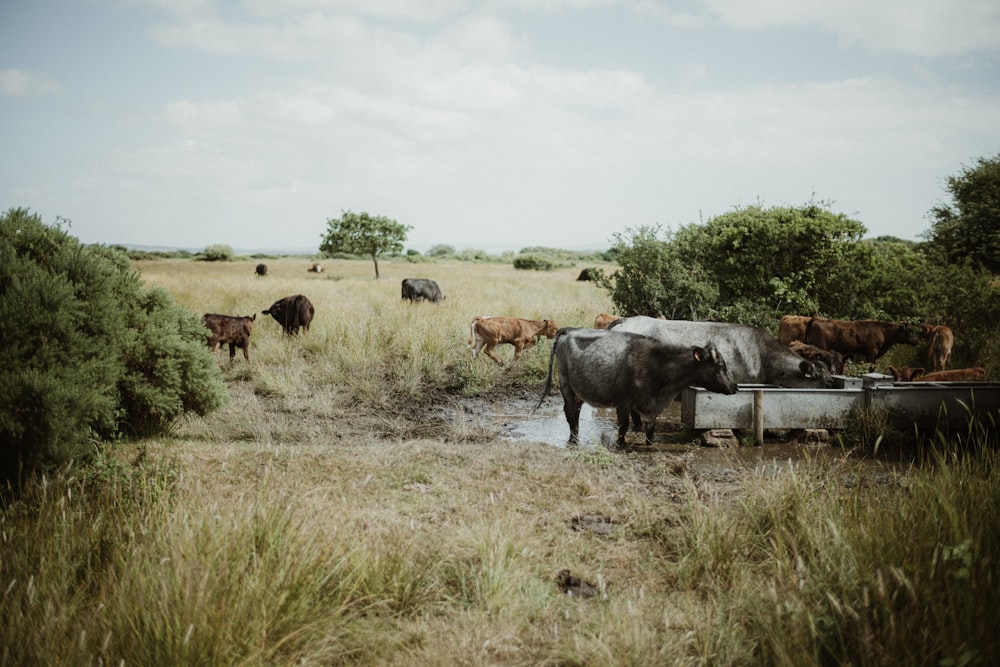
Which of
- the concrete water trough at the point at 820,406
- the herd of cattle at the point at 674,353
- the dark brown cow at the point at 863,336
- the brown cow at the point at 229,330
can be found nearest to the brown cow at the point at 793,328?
the herd of cattle at the point at 674,353

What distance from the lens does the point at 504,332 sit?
1303cm

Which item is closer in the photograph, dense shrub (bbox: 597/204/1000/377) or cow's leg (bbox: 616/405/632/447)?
cow's leg (bbox: 616/405/632/447)

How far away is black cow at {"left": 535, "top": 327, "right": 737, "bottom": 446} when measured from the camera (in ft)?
27.1

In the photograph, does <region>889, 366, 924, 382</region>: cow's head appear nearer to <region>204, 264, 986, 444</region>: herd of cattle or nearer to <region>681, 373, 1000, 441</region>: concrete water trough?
<region>204, 264, 986, 444</region>: herd of cattle

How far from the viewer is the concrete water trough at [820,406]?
838cm

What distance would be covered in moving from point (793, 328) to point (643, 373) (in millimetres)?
5828

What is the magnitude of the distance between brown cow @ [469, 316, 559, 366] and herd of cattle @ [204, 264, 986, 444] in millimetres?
22

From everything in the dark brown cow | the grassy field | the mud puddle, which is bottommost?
the mud puddle

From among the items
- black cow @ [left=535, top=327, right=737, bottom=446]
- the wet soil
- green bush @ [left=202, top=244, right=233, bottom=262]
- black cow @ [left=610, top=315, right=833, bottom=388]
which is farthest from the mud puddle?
green bush @ [left=202, top=244, right=233, bottom=262]

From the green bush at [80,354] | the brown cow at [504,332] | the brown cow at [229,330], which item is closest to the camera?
the green bush at [80,354]

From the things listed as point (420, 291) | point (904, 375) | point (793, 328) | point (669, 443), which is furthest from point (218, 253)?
point (904, 375)

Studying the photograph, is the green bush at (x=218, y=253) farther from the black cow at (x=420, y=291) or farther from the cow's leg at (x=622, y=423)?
the cow's leg at (x=622, y=423)

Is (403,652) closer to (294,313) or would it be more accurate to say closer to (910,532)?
(910,532)

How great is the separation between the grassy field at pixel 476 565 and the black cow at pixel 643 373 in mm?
1608
